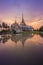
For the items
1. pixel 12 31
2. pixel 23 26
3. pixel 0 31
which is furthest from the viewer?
pixel 23 26

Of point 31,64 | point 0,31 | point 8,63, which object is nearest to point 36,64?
point 31,64

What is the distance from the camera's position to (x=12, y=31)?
51.8 ft

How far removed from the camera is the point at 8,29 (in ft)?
52.4

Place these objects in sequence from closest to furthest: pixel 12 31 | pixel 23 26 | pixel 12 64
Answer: pixel 12 64
pixel 12 31
pixel 23 26

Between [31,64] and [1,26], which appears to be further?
[1,26]

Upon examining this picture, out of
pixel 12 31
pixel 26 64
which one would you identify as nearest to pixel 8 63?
pixel 26 64

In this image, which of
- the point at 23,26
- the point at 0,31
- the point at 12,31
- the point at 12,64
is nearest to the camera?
the point at 12,64

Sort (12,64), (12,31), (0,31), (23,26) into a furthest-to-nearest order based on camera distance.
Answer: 1. (23,26)
2. (12,31)
3. (0,31)
4. (12,64)

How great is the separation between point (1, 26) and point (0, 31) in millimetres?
1559

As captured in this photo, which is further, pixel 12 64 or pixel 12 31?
pixel 12 31

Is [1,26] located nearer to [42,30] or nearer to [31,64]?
[42,30]

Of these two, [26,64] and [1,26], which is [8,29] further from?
[26,64]

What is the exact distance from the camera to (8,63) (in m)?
2.15

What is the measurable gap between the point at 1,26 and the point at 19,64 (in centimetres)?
1404
